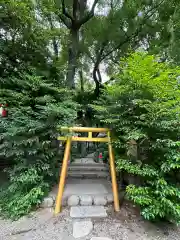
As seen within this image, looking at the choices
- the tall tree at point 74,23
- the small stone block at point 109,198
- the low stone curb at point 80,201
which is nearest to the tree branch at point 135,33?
the tall tree at point 74,23

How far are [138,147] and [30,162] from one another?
2.23 metres

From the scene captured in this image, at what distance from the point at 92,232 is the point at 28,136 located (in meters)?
2.12

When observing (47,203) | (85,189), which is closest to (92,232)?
(47,203)

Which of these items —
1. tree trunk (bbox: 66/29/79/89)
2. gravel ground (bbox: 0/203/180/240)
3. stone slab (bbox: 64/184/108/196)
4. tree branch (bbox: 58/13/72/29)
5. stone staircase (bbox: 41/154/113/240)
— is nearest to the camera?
gravel ground (bbox: 0/203/180/240)

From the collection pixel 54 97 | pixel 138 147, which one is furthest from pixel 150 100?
pixel 54 97

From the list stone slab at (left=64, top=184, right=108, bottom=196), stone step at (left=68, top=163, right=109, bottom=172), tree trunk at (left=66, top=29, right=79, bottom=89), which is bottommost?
stone slab at (left=64, top=184, right=108, bottom=196)

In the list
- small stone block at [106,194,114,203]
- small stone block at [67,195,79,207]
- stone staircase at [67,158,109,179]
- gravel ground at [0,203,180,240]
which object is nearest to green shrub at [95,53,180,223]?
gravel ground at [0,203,180,240]

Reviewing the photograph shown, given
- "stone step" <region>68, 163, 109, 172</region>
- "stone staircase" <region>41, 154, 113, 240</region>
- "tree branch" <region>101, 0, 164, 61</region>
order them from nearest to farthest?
1. "stone staircase" <region>41, 154, 113, 240</region>
2. "stone step" <region>68, 163, 109, 172</region>
3. "tree branch" <region>101, 0, 164, 61</region>

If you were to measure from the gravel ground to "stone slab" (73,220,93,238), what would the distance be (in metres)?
0.07

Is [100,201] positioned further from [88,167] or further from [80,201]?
[88,167]

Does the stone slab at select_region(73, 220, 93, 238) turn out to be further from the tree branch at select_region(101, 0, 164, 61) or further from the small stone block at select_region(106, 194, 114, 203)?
the tree branch at select_region(101, 0, 164, 61)

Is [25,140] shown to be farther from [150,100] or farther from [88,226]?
[150,100]

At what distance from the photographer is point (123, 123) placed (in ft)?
9.82

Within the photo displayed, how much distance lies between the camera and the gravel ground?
2488 millimetres
